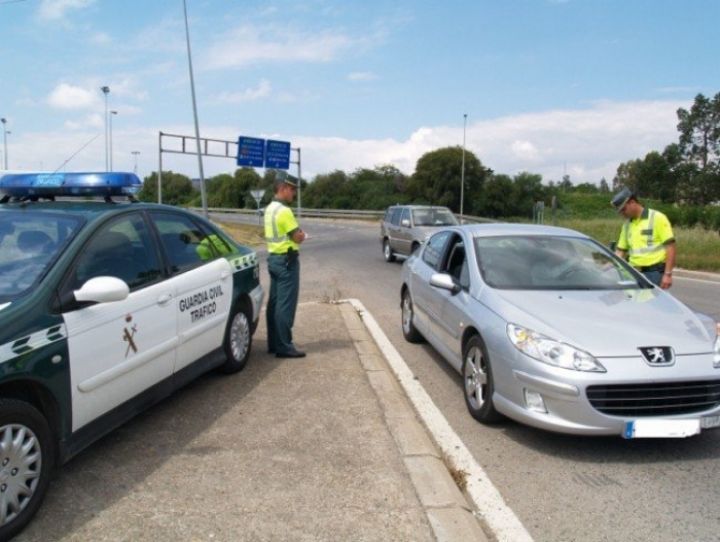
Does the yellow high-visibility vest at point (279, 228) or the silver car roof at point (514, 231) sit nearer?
the silver car roof at point (514, 231)

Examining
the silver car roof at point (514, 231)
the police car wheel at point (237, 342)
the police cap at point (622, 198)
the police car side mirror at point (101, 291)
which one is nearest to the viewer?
the police car side mirror at point (101, 291)

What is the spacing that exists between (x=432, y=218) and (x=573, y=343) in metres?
13.6

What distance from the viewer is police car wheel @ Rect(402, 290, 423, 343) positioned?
7.22 metres

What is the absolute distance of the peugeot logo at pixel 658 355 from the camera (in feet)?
12.9

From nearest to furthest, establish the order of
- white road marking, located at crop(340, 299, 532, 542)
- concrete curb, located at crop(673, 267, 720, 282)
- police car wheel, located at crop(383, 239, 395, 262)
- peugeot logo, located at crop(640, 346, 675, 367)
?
1. white road marking, located at crop(340, 299, 532, 542)
2. peugeot logo, located at crop(640, 346, 675, 367)
3. concrete curb, located at crop(673, 267, 720, 282)
4. police car wheel, located at crop(383, 239, 395, 262)

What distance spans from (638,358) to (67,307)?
3251 mm

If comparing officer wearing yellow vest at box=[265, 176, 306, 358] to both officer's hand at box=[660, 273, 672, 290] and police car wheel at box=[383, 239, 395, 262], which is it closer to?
officer's hand at box=[660, 273, 672, 290]

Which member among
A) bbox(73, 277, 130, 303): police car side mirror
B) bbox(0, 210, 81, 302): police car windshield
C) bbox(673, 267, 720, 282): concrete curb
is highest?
bbox(0, 210, 81, 302): police car windshield

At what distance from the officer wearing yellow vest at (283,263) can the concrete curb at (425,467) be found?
0.88 m

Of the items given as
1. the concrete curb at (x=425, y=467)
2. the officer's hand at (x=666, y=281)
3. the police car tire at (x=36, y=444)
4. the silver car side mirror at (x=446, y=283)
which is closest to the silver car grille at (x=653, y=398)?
the concrete curb at (x=425, y=467)

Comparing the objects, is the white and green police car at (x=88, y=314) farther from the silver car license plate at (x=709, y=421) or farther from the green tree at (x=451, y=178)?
the green tree at (x=451, y=178)

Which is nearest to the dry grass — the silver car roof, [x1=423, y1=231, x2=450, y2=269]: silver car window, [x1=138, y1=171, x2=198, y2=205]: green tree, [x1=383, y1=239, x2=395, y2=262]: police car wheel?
[x1=383, y1=239, x2=395, y2=262]: police car wheel

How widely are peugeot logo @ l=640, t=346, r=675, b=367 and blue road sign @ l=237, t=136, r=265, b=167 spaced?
35383 mm

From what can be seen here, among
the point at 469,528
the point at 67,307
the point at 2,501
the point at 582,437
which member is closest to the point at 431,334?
the point at 582,437
